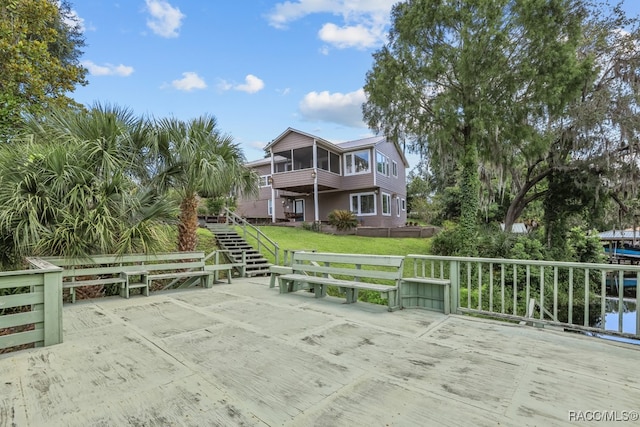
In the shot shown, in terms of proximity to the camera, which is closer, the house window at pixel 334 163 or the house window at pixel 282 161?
the house window at pixel 334 163

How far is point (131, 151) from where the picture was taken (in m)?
7.43

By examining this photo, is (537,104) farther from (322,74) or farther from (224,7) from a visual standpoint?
(224,7)

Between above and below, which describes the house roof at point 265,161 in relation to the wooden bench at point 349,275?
above

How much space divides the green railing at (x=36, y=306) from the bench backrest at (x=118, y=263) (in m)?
2.41

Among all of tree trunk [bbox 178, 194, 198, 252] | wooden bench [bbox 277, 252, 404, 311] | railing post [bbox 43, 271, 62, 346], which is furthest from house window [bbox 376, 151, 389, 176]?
railing post [bbox 43, 271, 62, 346]

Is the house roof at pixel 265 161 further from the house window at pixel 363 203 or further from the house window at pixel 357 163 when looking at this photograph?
the house window at pixel 363 203

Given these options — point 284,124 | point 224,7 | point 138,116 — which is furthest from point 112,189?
point 284,124

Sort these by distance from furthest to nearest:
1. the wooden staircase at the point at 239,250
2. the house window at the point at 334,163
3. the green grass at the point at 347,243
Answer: the house window at the point at 334,163 → the green grass at the point at 347,243 → the wooden staircase at the point at 239,250

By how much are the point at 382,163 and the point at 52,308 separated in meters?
19.2

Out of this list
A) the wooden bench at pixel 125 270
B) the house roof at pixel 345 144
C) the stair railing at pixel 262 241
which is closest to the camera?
the wooden bench at pixel 125 270

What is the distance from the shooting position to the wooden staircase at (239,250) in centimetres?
1023

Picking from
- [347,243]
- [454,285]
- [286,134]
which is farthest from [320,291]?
[286,134]

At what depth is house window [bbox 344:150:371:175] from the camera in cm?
2033
